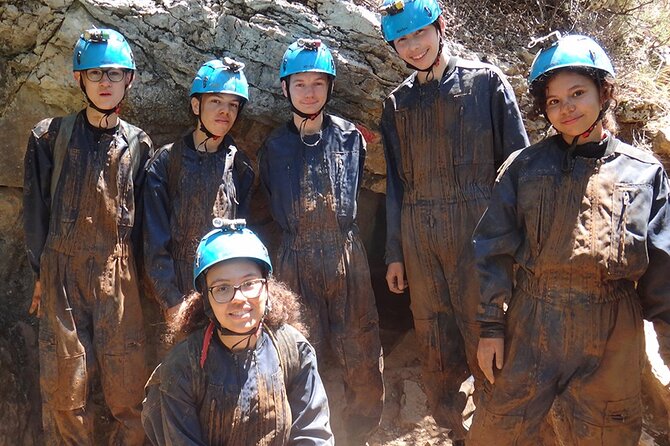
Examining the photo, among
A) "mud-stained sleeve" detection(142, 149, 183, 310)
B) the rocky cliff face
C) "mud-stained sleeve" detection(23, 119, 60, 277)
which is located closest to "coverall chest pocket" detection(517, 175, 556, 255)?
the rocky cliff face

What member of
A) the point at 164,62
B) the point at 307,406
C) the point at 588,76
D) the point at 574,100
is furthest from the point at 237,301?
the point at 164,62

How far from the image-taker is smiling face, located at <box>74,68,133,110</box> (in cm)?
405

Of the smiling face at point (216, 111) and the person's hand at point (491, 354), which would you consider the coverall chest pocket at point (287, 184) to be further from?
the person's hand at point (491, 354)

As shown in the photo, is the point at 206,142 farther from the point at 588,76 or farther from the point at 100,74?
the point at 588,76

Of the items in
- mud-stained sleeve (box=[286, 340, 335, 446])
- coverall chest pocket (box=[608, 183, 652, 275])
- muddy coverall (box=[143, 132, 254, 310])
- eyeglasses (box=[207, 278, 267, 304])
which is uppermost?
muddy coverall (box=[143, 132, 254, 310])

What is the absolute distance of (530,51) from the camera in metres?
5.06

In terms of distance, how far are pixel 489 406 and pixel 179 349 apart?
153 centimetres

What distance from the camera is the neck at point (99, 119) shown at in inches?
164

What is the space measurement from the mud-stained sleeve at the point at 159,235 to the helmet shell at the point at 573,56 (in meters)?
2.27

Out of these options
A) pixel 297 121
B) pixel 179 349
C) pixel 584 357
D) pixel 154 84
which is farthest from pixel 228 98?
pixel 584 357

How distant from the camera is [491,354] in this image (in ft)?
11.2

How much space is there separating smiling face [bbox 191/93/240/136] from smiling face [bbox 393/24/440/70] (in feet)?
3.45

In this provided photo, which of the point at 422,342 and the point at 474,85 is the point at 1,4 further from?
the point at 422,342

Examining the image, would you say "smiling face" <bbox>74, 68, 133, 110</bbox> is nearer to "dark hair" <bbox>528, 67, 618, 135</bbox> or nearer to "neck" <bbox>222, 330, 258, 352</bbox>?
"neck" <bbox>222, 330, 258, 352</bbox>
